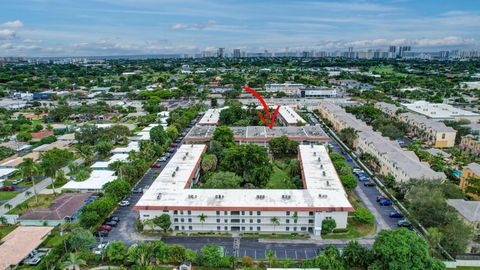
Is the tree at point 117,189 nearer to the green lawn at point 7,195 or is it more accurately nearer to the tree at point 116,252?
the tree at point 116,252

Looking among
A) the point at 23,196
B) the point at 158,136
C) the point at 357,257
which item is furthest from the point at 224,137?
the point at 357,257

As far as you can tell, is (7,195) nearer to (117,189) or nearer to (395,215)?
(117,189)

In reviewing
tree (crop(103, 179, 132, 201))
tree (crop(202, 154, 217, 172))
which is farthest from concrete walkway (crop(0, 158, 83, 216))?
tree (crop(202, 154, 217, 172))

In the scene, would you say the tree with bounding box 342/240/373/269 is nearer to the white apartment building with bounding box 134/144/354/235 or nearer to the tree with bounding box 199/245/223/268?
the white apartment building with bounding box 134/144/354/235

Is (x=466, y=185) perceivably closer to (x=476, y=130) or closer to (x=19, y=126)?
(x=476, y=130)

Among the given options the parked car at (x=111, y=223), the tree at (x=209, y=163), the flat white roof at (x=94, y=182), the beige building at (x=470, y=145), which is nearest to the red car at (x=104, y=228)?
the parked car at (x=111, y=223)

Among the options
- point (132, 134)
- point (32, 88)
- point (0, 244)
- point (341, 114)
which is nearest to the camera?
point (0, 244)

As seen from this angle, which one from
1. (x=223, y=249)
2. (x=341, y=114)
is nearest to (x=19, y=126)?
(x=223, y=249)
